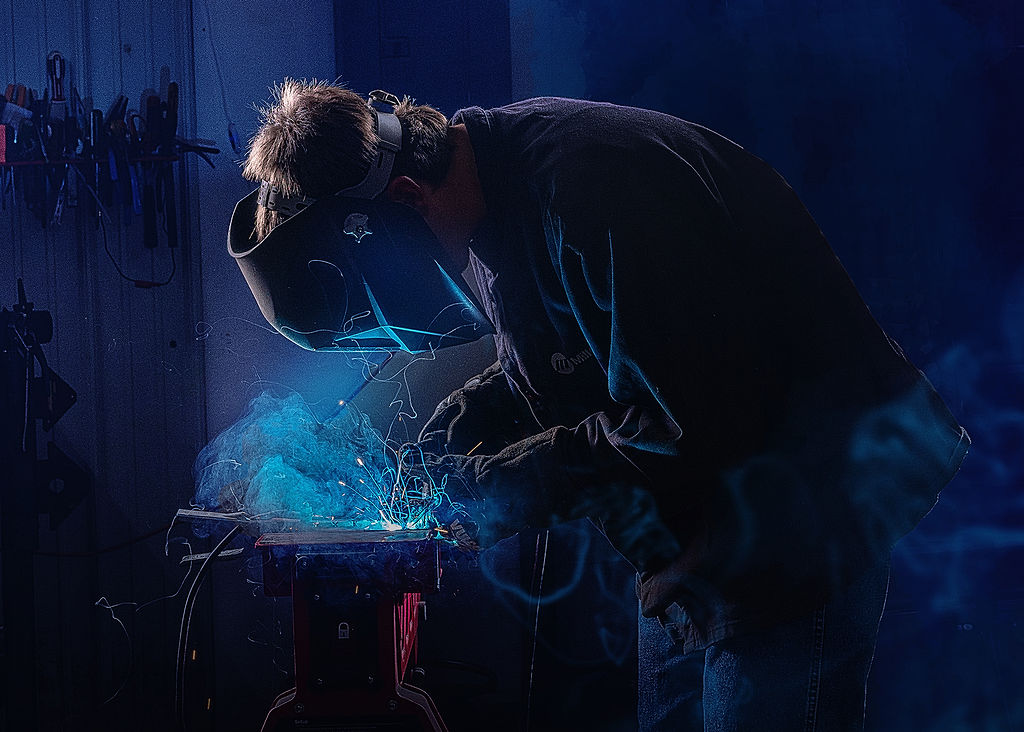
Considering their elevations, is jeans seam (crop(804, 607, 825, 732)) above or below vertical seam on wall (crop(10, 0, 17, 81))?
below

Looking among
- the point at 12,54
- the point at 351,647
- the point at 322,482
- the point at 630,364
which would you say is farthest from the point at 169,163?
the point at 630,364

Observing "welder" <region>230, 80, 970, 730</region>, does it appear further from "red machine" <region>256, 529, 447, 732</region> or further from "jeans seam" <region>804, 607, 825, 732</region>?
"red machine" <region>256, 529, 447, 732</region>

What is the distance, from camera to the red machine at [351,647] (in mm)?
1604

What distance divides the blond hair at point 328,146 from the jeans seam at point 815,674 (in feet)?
3.07

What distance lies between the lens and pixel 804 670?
1.15 meters

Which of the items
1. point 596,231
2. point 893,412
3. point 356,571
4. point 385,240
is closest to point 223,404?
point 356,571

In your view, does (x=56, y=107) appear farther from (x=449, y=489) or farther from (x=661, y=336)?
(x=661, y=336)

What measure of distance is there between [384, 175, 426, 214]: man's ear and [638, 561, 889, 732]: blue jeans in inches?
34.6

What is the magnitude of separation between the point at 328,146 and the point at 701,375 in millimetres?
710

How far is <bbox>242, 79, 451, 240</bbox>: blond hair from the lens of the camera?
1.26 metres

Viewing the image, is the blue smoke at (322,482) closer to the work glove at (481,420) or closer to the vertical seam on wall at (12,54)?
the work glove at (481,420)

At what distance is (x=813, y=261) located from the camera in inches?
46.7

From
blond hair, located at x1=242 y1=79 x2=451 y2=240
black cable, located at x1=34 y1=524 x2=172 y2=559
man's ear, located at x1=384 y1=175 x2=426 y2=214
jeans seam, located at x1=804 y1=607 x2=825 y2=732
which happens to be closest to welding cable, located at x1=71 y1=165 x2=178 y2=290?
black cable, located at x1=34 y1=524 x2=172 y2=559

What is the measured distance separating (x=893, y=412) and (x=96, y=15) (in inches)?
110
